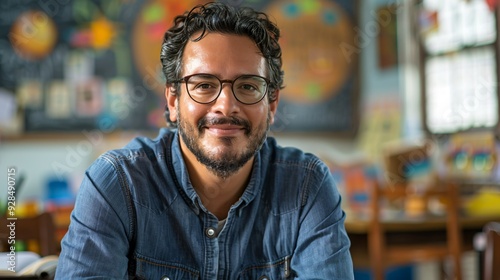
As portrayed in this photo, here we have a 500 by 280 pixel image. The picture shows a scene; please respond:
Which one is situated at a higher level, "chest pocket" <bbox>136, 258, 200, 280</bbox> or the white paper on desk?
the white paper on desk

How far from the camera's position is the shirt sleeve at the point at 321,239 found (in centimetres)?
131

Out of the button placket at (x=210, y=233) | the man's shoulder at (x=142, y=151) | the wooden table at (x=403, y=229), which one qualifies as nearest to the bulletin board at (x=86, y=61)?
the wooden table at (x=403, y=229)

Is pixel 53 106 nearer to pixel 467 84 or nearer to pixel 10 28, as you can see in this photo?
pixel 10 28

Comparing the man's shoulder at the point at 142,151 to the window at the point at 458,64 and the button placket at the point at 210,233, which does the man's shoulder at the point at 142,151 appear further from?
the window at the point at 458,64

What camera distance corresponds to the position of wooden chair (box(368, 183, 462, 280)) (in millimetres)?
2939

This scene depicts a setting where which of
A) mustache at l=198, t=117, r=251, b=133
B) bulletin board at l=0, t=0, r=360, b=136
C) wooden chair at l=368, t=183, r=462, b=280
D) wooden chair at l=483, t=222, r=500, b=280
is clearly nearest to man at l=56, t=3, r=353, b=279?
mustache at l=198, t=117, r=251, b=133

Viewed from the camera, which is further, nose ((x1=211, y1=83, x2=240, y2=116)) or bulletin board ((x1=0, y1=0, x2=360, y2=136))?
bulletin board ((x1=0, y1=0, x2=360, y2=136))

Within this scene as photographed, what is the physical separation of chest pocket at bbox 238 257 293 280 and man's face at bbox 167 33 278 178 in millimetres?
216

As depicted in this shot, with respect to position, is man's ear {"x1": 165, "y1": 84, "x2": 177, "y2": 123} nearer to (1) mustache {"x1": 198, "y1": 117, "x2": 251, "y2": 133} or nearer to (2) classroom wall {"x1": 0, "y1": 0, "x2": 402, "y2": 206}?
(1) mustache {"x1": 198, "y1": 117, "x2": 251, "y2": 133}

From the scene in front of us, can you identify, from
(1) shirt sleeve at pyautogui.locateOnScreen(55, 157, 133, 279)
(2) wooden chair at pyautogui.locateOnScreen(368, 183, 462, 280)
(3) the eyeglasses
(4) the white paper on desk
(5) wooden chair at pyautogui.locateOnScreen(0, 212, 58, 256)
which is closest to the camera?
(1) shirt sleeve at pyautogui.locateOnScreen(55, 157, 133, 279)

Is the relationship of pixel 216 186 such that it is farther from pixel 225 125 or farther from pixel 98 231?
pixel 98 231

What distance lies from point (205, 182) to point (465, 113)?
330 cm

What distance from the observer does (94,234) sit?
119 cm

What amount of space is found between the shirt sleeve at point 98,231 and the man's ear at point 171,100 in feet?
0.65
